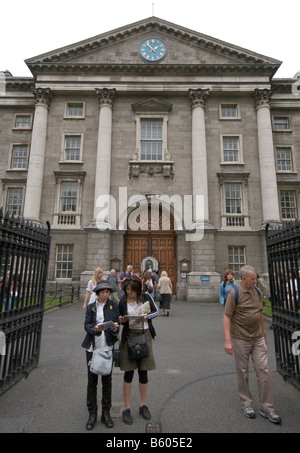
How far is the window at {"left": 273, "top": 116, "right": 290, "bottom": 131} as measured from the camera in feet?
74.3

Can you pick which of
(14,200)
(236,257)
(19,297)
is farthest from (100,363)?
(14,200)

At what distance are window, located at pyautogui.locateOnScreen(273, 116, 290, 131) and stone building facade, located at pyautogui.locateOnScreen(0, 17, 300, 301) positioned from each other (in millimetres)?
94

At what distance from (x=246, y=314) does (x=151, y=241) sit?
52.0 feet

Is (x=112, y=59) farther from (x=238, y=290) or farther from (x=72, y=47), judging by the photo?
(x=238, y=290)

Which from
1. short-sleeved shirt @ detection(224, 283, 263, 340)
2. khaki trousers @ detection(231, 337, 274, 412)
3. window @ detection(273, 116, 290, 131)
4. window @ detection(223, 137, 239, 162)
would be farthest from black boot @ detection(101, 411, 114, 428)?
window @ detection(273, 116, 290, 131)

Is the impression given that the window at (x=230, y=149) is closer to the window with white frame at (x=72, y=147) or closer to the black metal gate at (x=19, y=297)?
the window with white frame at (x=72, y=147)

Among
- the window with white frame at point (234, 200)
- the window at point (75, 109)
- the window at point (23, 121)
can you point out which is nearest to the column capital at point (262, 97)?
the window with white frame at point (234, 200)

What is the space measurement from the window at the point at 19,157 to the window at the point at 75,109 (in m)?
4.61

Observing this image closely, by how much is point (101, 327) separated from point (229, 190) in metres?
18.4

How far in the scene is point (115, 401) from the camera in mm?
4215

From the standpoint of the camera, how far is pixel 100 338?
3703 millimetres

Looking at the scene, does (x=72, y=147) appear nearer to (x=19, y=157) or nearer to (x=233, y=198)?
(x=19, y=157)

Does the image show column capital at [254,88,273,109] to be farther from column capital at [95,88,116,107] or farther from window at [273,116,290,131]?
column capital at [95,88,116,107]

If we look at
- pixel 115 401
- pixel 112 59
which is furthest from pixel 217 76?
pixel 115 401
